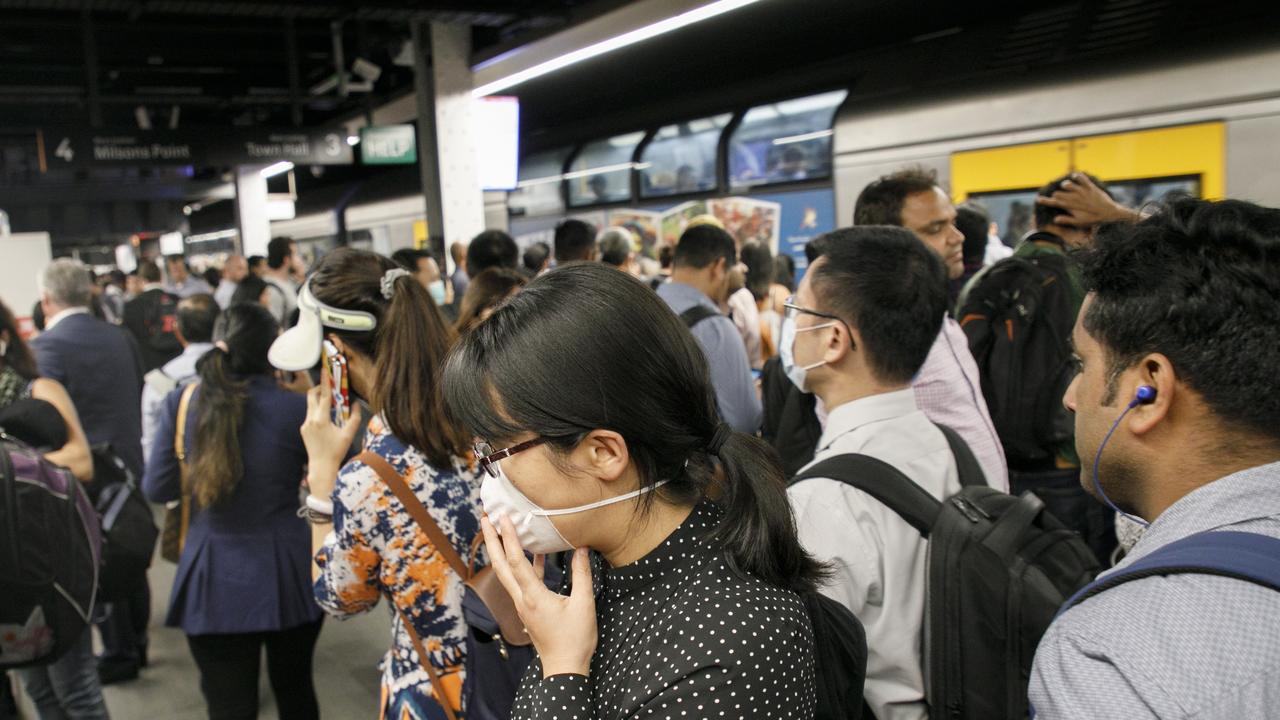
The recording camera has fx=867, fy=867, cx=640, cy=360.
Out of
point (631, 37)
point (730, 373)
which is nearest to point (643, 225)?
point (631, 37)

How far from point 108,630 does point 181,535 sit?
1517 mm

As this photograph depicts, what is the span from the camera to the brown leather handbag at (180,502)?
288 cm

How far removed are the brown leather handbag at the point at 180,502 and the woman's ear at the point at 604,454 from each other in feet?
6.91

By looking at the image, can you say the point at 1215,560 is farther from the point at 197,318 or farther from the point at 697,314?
the point at 197,318

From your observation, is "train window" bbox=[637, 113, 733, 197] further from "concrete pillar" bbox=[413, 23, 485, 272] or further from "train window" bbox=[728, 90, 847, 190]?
"concrete pillar" bbox=[413, 23, 485, 272]

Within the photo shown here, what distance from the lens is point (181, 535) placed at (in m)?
3.25

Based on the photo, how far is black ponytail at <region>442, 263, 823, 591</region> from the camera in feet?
3.49

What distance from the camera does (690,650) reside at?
0.99 meters

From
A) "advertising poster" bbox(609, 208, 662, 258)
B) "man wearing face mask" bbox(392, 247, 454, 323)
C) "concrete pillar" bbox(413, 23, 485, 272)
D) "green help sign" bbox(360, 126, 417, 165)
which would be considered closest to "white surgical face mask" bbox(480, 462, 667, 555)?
"man wearing face mask" bbox(392, 247, 454, 323)

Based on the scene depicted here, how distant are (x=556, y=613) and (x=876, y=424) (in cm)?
99

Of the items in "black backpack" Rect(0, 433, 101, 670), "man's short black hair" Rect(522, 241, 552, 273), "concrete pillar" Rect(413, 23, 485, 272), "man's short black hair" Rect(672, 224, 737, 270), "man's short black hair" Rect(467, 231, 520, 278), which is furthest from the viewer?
"concrete pillar" Rect(413, 23, 485, 272)

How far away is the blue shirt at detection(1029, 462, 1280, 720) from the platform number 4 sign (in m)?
9.86

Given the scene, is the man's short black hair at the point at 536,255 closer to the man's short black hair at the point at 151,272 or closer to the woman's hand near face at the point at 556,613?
the man's short black hair at the point at 151,272

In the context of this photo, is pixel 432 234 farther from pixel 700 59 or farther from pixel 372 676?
pixel 372 676
